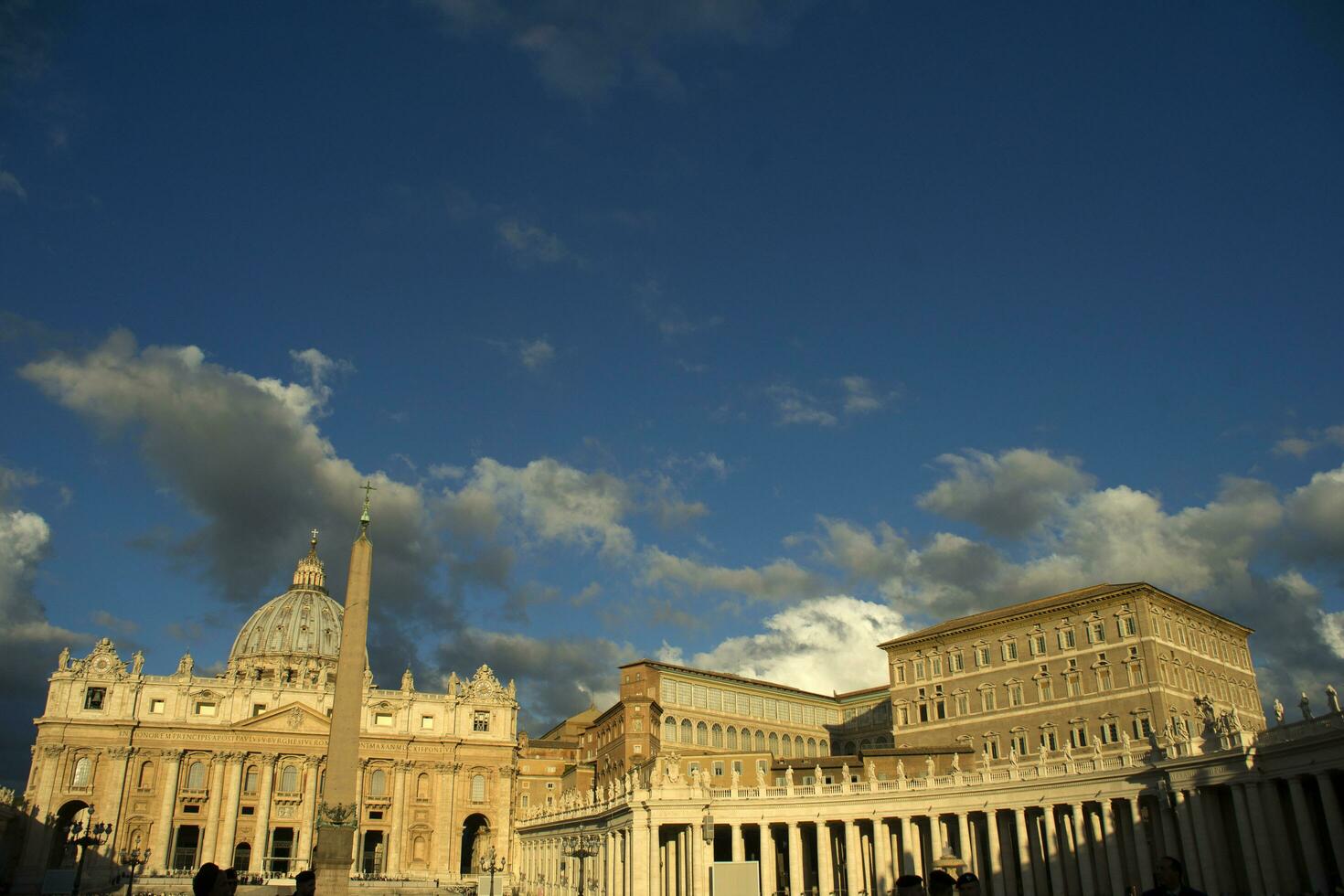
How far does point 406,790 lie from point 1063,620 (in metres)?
68.8

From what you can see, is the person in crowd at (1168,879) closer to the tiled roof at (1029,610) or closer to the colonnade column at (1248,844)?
the colonnade column at (1248,844)

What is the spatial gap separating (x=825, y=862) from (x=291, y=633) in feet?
392

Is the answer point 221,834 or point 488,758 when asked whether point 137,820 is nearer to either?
point 221,834

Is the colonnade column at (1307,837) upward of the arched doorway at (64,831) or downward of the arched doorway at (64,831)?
downward

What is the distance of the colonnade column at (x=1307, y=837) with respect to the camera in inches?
1557

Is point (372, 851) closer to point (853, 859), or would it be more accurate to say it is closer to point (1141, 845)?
point (853, 859)

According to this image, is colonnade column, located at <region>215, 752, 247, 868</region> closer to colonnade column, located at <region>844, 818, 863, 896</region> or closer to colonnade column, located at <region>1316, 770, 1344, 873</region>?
colonnade column, located at <region>844, 818, 863, 896</region>

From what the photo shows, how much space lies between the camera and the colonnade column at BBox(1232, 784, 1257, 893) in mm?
41719

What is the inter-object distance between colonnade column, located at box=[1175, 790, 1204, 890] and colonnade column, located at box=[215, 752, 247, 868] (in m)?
82.0

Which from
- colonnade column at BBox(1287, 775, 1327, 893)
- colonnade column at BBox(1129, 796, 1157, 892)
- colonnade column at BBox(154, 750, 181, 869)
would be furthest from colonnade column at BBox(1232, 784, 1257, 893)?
colonnade column at BBox(154, 750, 181, 869)

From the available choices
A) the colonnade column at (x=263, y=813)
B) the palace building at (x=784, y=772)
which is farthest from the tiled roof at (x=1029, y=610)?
the colonnade column at (x=263, y=813)

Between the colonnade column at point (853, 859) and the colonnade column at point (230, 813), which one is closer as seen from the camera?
the colonnade column at point (853, 859)

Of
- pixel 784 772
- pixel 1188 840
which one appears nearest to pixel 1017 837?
pixel 1188 840

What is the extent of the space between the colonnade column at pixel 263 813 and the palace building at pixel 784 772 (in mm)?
272
